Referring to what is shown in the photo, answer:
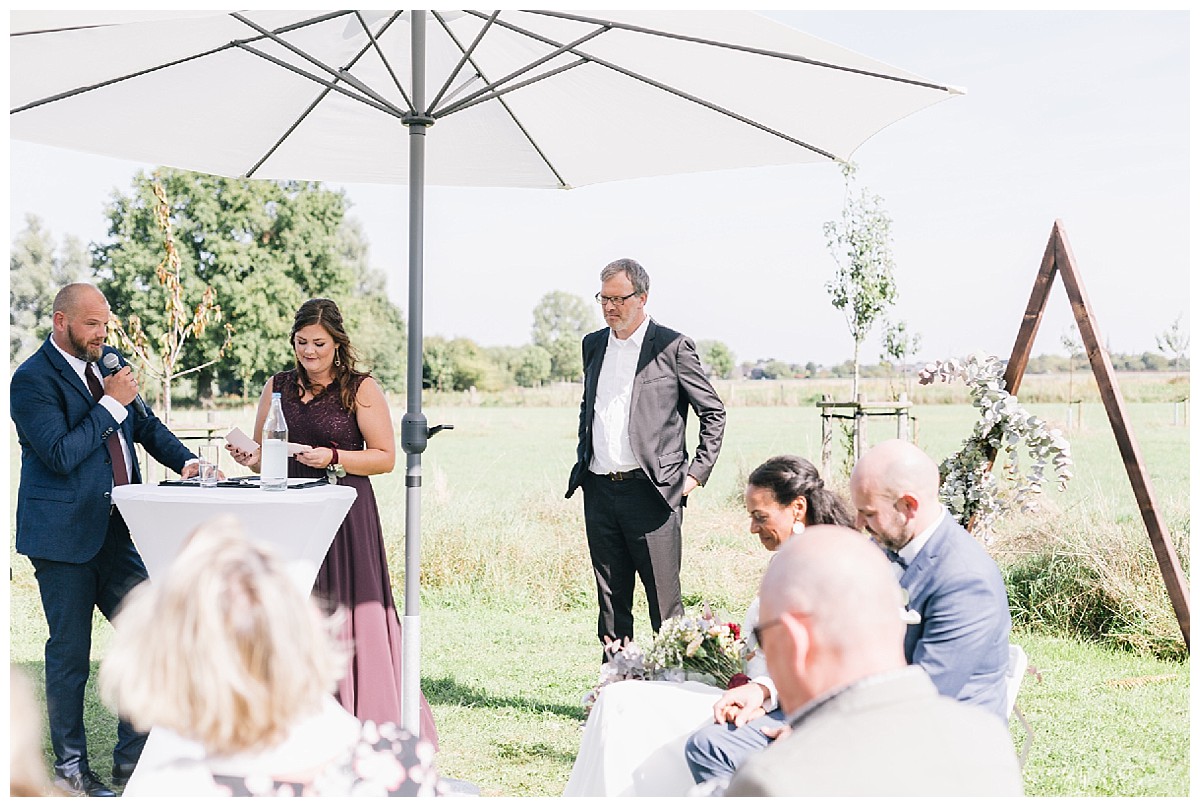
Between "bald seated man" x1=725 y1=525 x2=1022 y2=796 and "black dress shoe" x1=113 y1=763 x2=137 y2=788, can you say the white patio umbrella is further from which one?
"bald seated man" x1=725 y1=525 x2=1022 y2=796

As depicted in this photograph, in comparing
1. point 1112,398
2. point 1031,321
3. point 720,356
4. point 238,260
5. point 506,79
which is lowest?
point 1112,398

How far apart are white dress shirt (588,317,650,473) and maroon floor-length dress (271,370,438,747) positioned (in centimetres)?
Answer: 101

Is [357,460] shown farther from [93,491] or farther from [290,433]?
[93,491]

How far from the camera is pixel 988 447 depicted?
14.6 feet

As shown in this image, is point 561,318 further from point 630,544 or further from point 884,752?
point 884,752

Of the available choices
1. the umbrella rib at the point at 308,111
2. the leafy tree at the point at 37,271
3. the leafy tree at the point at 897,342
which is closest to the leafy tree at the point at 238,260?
the leafy tree at the point at 37,271

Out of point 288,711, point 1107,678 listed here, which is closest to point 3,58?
point 288,711

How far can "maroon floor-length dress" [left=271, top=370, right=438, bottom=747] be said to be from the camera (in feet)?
13.0

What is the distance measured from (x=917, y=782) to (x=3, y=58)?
299cm

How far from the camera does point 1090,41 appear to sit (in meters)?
26.6

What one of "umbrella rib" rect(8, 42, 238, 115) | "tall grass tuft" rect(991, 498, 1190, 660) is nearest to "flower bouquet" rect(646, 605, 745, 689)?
"umbrella rib" rect(8, 42, 238, 115)

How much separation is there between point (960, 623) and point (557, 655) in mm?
3934

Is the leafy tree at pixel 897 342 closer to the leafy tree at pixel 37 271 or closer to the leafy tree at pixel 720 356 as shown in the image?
the leafy tree at pixel 720 356

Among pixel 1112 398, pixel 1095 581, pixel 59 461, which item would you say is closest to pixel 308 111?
pixel 59 461
